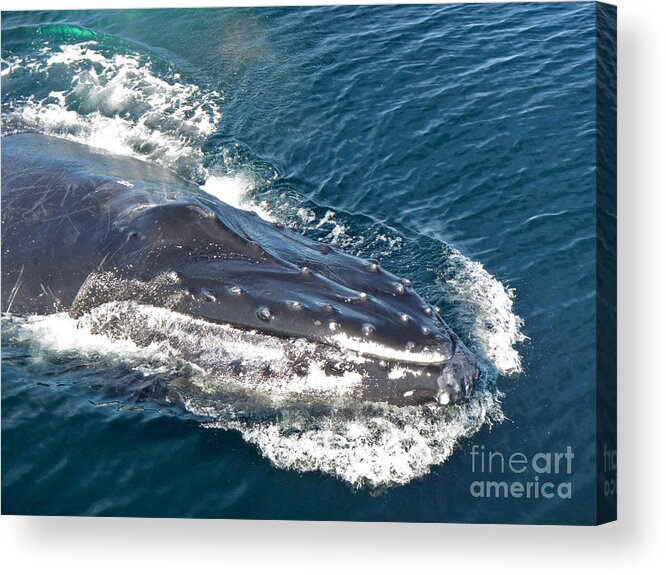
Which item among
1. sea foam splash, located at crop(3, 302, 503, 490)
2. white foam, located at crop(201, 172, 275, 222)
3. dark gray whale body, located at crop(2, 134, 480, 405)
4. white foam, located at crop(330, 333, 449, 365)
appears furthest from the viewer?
white foam, located at crop(201, 172, 275, 222)

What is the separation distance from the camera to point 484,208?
17.1m

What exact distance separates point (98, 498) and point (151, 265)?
11.5ft

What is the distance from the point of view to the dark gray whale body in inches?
513

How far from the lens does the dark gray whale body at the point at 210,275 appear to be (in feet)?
42.8

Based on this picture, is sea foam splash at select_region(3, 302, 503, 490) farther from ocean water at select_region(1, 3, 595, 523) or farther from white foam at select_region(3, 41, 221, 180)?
white foam at select_region(3, 41, 221, 180)

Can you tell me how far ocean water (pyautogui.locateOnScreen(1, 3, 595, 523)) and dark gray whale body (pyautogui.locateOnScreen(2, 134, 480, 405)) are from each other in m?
→ 0.65

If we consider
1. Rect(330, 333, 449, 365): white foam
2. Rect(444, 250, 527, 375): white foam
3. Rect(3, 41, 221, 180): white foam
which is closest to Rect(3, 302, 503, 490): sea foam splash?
Rect(330, 333, 449, 365): white foam

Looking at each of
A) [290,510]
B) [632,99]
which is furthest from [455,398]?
[632,99]

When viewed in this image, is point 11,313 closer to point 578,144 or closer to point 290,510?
point 290,510

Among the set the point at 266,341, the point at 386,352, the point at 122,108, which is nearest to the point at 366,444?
the point at 386,352

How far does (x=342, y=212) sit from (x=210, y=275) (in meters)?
4.58

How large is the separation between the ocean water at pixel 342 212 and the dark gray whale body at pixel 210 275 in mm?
646

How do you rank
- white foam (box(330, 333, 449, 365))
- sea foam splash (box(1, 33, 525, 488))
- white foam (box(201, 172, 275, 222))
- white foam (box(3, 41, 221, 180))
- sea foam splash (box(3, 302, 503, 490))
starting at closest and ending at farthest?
white foam (box(330, 333, 449, 365)), sea foam splash (box(3, 302, 503, 490)), sea foam splash (box(1, 33, 525, 488)), white foam (box(201, 172, 275, 222)), white foam (box(3, 41, 221, 180))

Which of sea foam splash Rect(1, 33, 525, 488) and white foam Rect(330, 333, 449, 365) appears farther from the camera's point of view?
A: sea foam splash Rect(1, 33, 525, 488)
